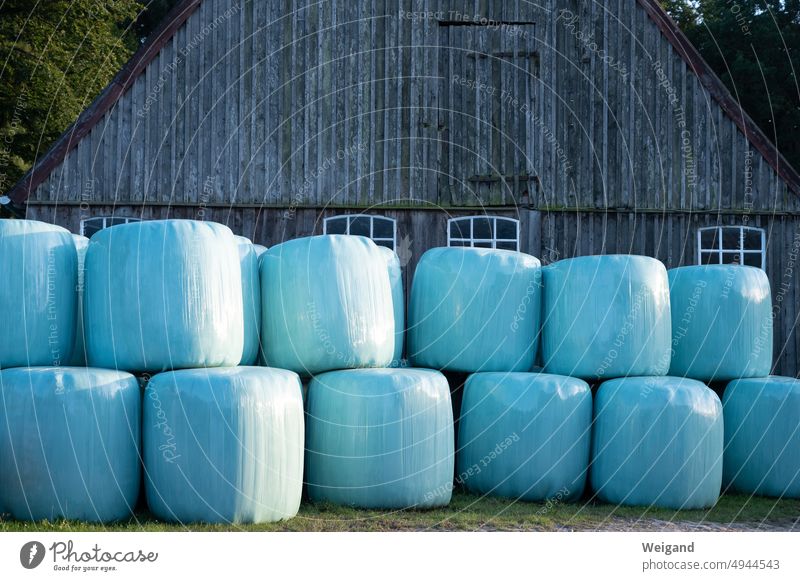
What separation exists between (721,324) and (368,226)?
19.0ft

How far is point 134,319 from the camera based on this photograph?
6387 millimetres

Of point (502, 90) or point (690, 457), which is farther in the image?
point (502, 90)

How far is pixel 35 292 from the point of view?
21.1 ft

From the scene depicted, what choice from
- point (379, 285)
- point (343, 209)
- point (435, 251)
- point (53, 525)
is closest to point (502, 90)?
point (343, 209)

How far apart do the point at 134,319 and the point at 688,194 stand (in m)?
8.72

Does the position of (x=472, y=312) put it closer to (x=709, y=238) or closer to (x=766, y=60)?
(x=709, y=238)

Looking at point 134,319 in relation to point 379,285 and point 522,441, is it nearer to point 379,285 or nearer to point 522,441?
point 379,285

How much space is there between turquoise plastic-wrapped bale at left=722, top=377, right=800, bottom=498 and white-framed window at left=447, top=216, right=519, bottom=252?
5325mm

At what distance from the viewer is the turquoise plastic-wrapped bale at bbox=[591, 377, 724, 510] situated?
719 cm

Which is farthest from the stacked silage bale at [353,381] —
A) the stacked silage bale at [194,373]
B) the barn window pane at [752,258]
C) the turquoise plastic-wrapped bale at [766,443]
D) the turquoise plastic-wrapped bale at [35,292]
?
the barn window pane at [752,258]

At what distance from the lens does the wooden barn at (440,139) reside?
12773 millimetres

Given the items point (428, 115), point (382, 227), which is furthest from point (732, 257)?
point (382, 227)

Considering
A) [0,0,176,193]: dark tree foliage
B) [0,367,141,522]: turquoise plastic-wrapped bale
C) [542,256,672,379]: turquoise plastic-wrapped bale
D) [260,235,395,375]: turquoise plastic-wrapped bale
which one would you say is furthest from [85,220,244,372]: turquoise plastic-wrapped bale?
[0,0,176,193]: dark tree foliage

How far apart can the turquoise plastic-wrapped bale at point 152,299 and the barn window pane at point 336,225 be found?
6.32 meters
